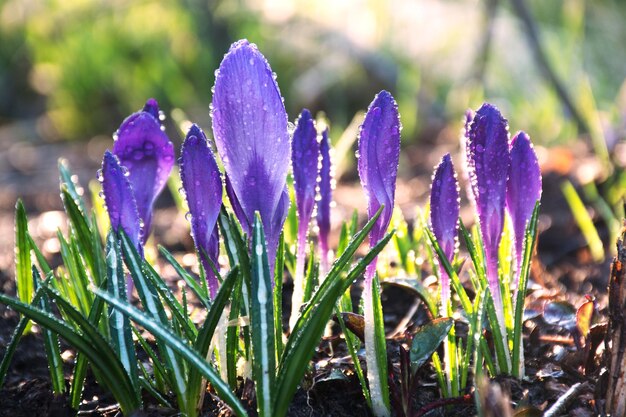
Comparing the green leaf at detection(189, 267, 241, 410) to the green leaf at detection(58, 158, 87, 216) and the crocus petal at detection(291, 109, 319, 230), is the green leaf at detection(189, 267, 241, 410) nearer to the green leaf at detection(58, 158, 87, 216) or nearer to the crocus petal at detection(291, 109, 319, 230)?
the crocus petal at detection(291, 109, 319, 230)

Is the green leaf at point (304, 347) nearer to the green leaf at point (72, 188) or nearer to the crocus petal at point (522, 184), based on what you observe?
the crocus petal at point (522, 184)

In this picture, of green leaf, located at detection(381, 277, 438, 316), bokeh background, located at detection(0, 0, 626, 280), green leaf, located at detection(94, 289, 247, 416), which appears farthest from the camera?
bokeh background, located at detection(0, 0, 626, 280)

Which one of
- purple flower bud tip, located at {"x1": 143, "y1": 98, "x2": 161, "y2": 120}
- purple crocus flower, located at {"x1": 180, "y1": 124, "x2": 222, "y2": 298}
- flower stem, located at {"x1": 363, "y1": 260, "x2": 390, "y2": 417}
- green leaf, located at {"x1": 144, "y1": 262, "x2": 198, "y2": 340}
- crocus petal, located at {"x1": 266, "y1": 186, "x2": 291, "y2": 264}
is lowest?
flower stem, located at {"x1": 363, "y1": 260, "x2": 390, "y2": 417}

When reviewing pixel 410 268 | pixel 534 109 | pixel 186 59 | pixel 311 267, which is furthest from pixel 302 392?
pixel 186 59

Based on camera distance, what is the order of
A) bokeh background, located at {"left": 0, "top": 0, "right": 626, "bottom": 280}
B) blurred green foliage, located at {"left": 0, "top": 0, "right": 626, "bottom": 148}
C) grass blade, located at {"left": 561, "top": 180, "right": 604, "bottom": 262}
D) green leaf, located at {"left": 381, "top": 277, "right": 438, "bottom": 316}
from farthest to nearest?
blurred green foliage, located at {"left": 0, "top": 0, "right": 626, "bottom": 148} → bokeh background, located at {"left": 0, "top": 0, "right": 626, "bottom": 280} → grass blade, located at {"left": 561, "top": 180, "right": 604, "bottom": 262} → green leaf, located at {"left": 381, "top": 277, "right": 438, "bottom": 316}

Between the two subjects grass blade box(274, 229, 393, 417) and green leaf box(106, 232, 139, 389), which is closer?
grass blade box(274, 229, 393, 417)

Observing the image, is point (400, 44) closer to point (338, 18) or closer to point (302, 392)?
point (338, 18)

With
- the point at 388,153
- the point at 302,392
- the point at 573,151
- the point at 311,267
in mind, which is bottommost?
the point at 302,392

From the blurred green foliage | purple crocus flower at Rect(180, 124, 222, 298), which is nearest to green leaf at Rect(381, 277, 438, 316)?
purple crocus flower at Rect(180, 124, 222, 298)

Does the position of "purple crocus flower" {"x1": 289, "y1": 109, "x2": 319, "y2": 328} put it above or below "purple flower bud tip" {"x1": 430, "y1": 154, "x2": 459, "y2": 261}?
above
